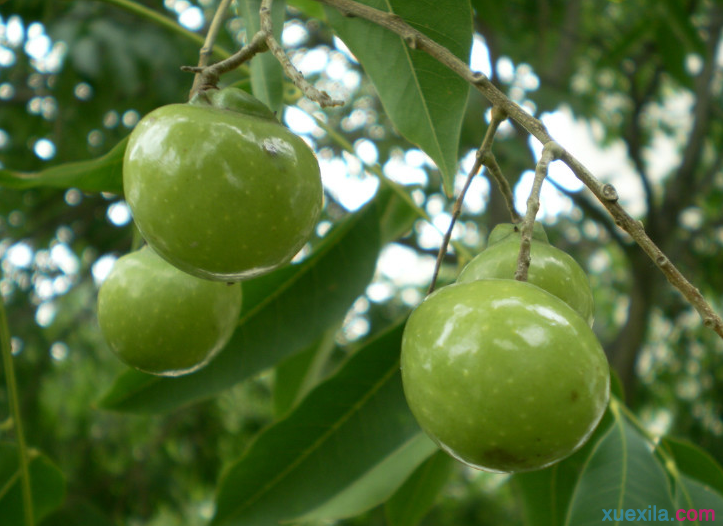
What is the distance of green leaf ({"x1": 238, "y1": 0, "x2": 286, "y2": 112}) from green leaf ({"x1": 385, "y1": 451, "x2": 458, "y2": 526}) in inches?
39.8

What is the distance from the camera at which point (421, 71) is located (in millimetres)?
1307

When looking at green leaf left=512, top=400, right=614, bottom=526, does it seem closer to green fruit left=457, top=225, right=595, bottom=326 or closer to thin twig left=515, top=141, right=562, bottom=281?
green fruit left=457, top=225, right=595, bottom=326

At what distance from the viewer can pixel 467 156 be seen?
396cm

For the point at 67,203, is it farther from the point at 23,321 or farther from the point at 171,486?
the point at 171,486

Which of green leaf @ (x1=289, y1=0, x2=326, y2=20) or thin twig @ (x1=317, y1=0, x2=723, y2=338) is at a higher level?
thin twig @ (x1=317, y1=0, x2=723, y2=338)

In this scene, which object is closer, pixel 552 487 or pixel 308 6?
pixel 552 487

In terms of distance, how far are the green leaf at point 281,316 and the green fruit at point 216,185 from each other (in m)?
0.75

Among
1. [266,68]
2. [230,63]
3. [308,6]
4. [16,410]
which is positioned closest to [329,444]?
[16,410]

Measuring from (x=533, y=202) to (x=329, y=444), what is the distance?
3.02 ft

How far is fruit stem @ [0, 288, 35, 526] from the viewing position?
64.5 inches

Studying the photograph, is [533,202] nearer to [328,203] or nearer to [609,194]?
[609,194]

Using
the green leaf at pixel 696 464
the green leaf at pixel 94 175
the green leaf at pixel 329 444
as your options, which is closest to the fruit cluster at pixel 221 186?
the green leaf at pixel 94 175

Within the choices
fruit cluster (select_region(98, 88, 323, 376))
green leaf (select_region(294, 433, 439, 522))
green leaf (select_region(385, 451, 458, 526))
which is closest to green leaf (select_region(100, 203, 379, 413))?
green leaf (select_region(294, 433, 439, 522))

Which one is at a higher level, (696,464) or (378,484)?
(696,464)
